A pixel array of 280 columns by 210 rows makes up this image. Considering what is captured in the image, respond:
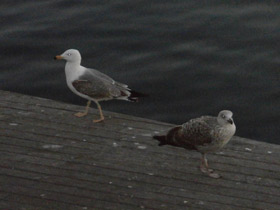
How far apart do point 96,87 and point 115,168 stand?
5.40 ft

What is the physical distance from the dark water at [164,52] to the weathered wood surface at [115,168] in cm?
337

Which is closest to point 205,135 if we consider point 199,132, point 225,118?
point 199,132

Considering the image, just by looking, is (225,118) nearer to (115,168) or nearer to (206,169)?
(206,169)

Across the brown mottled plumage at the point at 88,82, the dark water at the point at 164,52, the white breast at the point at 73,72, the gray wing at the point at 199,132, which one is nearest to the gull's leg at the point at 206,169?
the gray wing at the point at 199,132

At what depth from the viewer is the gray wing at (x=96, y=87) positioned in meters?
9.48

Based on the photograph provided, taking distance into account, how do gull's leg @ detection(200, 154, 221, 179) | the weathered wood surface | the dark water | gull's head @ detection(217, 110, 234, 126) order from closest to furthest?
1. the weathered wood surface
2. gull's head @ detection(217, 110, 234, 126)
3. gull's leg @ detection(200, 154, 221, 179)
4. the dark water

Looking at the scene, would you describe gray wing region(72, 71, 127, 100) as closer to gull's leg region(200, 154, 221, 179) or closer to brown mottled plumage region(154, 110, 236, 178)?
brown mottled plumage region(154, 110, 236, 178)

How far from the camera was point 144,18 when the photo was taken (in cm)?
1606

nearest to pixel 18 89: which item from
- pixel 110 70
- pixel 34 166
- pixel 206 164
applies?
pixel 110 70

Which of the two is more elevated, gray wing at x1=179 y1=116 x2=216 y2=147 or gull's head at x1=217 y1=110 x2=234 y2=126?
gull's head at x1=217 y1=110 x2=234 y2=126

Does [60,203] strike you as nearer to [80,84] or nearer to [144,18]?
[80,84]

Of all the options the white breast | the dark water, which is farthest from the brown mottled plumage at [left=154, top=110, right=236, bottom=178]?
the dark water

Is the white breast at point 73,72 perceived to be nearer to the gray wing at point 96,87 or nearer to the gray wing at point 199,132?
the gray wing at point 96,87

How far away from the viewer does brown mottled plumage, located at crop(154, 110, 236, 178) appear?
7.91 meters
